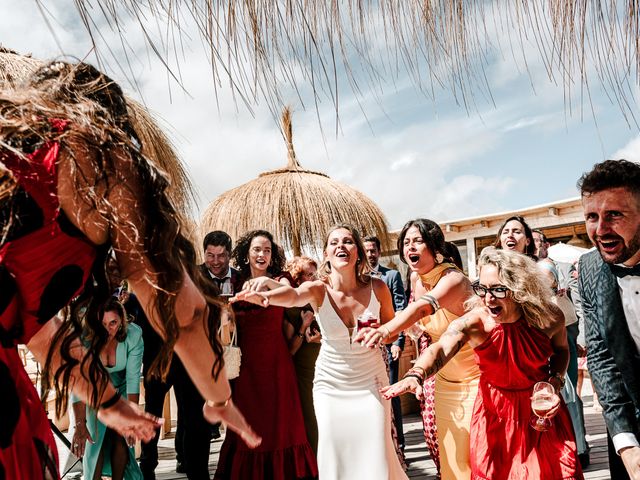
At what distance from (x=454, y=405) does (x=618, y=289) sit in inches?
64.6

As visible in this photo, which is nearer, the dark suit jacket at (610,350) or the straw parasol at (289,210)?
the dark suit jacket at (610,350)

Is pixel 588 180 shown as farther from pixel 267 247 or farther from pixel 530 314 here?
pixel 267 247

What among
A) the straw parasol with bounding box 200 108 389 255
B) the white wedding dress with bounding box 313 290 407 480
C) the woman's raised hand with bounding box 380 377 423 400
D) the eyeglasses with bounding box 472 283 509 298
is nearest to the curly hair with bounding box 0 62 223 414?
the woman's raised hand with bounding box 380 377 423 400

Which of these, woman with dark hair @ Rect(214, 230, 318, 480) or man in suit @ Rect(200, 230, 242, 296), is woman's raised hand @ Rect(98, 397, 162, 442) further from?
man in suit @ Rect(200, 230, 242, 296)

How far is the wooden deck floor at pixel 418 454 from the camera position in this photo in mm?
4566

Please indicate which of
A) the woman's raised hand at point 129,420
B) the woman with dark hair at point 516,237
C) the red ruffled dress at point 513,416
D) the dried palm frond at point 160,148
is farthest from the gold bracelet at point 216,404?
the woman with dark hair at point 516,237

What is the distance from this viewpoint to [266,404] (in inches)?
169

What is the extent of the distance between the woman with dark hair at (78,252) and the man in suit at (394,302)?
3.84 metres

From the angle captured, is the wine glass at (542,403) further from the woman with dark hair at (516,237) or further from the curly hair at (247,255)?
the curly hair at (247,255)

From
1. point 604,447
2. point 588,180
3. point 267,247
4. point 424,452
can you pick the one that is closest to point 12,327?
point 588,180

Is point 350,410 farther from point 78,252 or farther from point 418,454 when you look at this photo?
point 78,252

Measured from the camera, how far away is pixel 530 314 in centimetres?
303

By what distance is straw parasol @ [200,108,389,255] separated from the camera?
8.02m

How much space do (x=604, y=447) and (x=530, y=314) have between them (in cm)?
304
